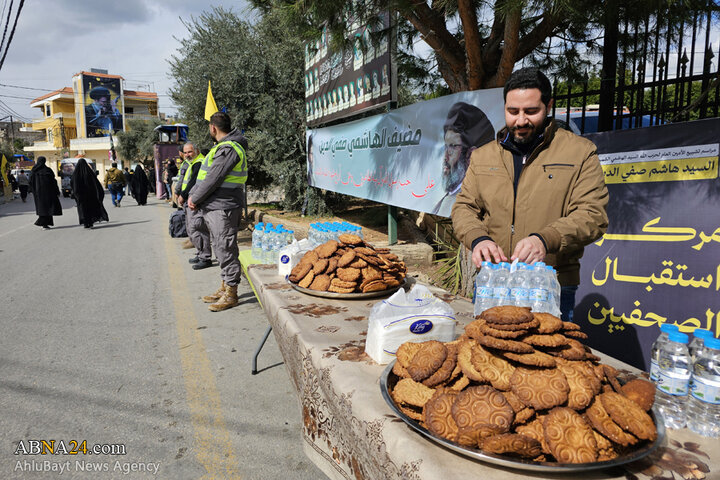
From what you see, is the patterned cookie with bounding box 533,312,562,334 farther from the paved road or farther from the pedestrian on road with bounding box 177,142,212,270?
the pedestrian on road with bounding box 177,142,212,270

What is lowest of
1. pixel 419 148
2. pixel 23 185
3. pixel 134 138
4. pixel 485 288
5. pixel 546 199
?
pixel 485 288

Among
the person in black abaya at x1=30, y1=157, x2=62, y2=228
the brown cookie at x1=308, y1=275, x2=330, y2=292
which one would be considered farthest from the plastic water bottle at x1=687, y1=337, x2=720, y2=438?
the person in black abaya at x1=30, y1=157, x2=62, y2=228

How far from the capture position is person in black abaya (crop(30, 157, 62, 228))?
39.7 ft

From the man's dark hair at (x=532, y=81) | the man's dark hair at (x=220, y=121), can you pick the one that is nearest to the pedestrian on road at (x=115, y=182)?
the man's dark hair at (x=220, y=121)

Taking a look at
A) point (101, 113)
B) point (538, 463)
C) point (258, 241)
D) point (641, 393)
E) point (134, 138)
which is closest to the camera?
point (538, 463)

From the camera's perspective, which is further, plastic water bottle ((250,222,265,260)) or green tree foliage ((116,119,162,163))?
green tree foliage ((116,119,162,163))

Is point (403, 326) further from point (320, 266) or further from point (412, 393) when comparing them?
point (320, 266)

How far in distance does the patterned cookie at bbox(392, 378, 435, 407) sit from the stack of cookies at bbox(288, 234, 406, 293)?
1235 mm

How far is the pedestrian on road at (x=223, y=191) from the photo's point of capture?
4.84 metres

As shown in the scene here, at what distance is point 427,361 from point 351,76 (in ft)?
24.4

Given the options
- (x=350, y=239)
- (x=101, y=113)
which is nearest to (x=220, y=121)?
(x=350, y=239)

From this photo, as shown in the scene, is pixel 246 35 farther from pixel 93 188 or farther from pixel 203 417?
pixel 203 417

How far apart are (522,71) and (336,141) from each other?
7211 mm

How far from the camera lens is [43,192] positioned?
39.8 ft
